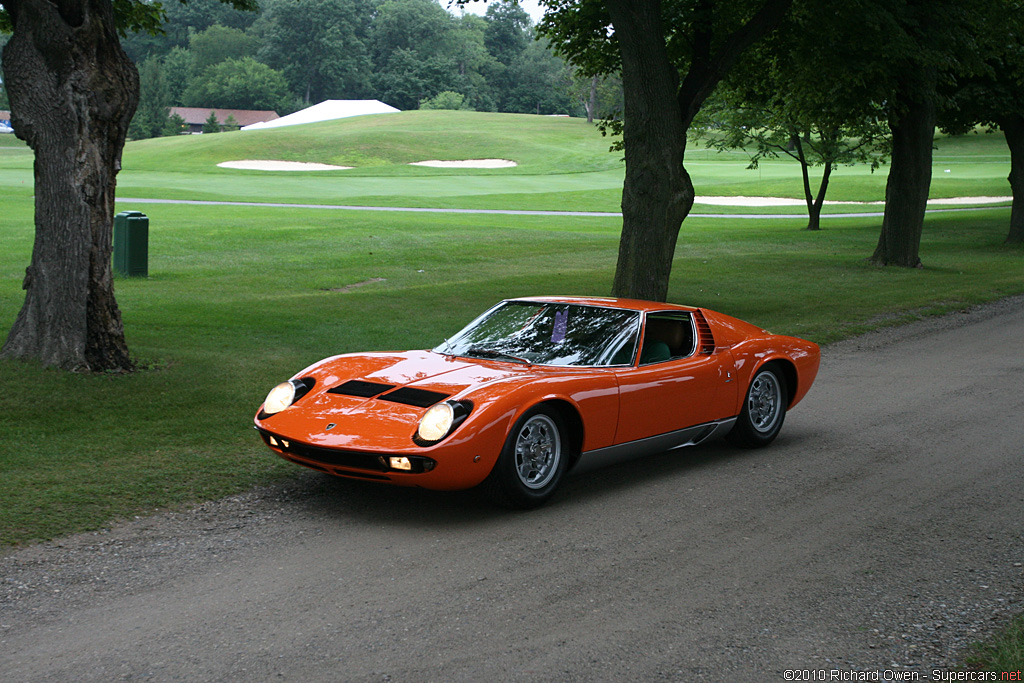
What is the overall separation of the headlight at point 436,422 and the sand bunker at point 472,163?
6430 cm

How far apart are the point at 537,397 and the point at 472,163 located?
6655 centimetres

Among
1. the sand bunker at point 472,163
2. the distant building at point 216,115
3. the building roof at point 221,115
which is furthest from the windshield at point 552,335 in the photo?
the distant building at point 216,115

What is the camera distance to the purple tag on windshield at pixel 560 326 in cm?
690

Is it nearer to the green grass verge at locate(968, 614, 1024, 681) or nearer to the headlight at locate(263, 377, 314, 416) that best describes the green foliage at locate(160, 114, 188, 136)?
the headlight at locate(263, 377, 314, 416)

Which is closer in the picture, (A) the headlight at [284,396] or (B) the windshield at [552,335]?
(A) the headlight at [284,396]

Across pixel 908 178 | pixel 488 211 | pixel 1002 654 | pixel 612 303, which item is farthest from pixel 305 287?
pixel 488 211

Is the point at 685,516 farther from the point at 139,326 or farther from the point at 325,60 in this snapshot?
the point at 325,60

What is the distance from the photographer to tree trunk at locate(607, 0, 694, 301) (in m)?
14.1

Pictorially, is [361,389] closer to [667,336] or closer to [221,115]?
[667,336]

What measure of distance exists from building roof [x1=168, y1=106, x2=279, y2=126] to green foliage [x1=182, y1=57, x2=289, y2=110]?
3.50ft

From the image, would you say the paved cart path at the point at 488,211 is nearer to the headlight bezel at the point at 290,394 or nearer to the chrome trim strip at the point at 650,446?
the headlight bezel at the point at 290,394

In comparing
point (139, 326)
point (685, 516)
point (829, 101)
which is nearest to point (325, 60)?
point (829, 101)

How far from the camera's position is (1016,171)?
3127 cm

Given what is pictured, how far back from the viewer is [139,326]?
12938 mm
